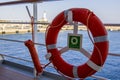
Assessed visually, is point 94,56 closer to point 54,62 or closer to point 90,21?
point 90,21

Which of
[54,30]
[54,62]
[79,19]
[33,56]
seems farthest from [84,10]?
[33,56]

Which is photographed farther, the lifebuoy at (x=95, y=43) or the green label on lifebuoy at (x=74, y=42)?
the green label on lifebuoy at (x=74, y=42)

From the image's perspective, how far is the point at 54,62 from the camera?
1.71 m

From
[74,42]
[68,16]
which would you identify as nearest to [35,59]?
[74,42]

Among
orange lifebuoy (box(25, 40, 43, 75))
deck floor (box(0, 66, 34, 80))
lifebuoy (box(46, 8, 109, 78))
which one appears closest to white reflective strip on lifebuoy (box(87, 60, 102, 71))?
lifebuoy (box(46, 8, 109, 78))

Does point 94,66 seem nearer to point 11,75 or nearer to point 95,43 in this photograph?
point 95,43

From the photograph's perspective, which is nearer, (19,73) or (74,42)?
(74,42)

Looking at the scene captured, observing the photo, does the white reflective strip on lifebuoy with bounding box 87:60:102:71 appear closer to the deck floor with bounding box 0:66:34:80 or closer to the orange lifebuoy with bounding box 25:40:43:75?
the orange lifebuoy with bounding box 25:40:43:75

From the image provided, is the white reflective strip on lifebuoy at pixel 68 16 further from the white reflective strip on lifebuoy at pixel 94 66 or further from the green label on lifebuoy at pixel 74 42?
the white reflective strip on lifebuoy at pixel 94 66

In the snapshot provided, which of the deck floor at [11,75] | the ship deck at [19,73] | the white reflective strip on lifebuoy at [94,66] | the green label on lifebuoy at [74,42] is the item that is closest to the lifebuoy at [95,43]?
the white reflective strip on lifebuoy at [94,66]

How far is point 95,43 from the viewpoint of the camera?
57.4 inches

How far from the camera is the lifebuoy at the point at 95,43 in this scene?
1431 millimetres

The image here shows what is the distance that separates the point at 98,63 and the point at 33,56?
2.09 ft

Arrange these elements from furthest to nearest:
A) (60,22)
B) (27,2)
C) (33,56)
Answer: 1. (27,2)
2. (33,56)
3. (60,22)
